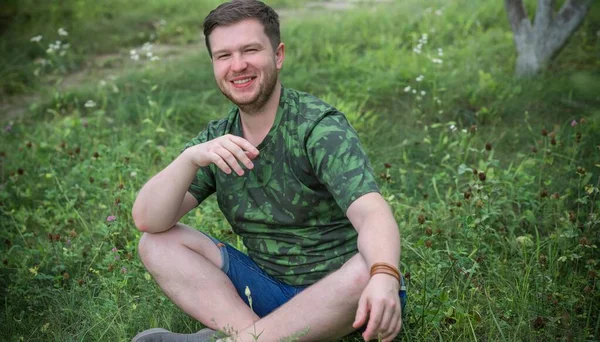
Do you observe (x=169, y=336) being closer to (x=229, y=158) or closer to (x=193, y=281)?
(x=193, y=281)

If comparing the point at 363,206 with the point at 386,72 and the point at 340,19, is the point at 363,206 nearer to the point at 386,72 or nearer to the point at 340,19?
the point at 386,72

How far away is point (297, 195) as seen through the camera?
2.76 metres

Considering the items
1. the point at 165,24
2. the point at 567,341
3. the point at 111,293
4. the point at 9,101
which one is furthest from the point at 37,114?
the point at 567,341

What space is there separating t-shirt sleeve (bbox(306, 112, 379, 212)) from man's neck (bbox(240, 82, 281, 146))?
0.67 feet

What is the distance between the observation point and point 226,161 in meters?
2.52

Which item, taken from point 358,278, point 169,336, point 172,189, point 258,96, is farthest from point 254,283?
point 258,96

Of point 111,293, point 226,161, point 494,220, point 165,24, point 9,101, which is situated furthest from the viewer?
point 165,24

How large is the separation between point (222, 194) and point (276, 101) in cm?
44

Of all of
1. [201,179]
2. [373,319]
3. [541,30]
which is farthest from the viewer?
[541,30]

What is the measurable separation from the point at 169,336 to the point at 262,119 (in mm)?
904

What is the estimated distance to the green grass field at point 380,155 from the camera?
3.04m

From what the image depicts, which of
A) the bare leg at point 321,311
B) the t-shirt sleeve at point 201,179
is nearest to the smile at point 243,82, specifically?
the t-shirt sleeve at point 201,179

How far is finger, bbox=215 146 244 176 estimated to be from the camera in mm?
2455

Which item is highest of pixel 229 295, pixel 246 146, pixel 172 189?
pixel 246 146
